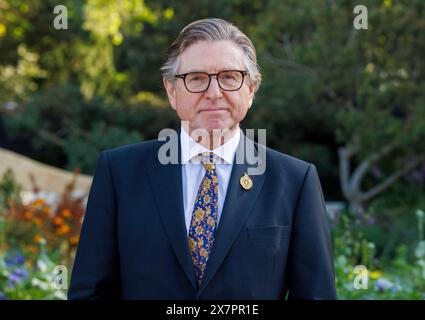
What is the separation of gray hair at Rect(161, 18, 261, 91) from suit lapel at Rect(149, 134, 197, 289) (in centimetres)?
26

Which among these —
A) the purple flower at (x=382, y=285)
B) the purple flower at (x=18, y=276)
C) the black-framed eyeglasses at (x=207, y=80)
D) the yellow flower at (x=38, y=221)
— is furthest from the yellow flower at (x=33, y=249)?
the black-framed eyeglasses at (x=207, y=80)

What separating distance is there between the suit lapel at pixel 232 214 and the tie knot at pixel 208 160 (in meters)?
0.06

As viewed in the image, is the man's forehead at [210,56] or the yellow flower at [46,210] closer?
the man's forehead at [210,56]

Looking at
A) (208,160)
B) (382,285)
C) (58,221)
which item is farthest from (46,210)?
(208,160)

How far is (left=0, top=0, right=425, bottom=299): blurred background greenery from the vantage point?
934 cm

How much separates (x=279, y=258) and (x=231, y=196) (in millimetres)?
213

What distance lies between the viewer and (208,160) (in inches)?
81.7

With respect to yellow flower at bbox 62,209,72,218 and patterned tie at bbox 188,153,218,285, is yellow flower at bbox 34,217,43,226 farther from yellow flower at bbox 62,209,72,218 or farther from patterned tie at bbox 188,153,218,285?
patterned tie at bbox 188,153,218,285

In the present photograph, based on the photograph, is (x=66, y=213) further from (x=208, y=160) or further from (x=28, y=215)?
(x=208, y=160)

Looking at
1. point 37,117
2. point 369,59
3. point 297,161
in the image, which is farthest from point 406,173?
point 297,161

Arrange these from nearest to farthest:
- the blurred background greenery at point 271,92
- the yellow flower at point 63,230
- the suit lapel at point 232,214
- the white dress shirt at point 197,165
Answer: the suit lapel at point 232,214 → the white dress shirt at point 197,165 → the yellow flower at point 63,230 → the blurred background greenery at point 271,92

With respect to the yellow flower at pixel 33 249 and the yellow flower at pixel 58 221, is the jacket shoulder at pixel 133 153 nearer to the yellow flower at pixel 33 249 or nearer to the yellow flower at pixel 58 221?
the yellow flower at pixel 58 221

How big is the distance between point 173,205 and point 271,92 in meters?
10.1

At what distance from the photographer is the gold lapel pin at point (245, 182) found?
2.04 m
